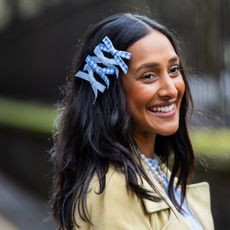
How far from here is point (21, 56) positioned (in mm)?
11719

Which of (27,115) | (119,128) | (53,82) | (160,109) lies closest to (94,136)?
(119,128)

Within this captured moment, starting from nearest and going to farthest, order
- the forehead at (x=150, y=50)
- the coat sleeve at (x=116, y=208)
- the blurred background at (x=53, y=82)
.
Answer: the coat sleeve at (x=116, y=208), the forehead at (x=150, y=50), the blurred background at (x=53, y=82)

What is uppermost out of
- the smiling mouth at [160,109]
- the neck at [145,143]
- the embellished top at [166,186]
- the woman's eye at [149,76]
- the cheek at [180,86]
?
the woman's eye at [149,76]

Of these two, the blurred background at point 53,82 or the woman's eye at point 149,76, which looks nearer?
the woman's eye at point 149,76

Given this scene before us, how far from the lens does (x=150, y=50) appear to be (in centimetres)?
295

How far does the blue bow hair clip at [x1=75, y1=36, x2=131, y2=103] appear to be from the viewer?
2959mm

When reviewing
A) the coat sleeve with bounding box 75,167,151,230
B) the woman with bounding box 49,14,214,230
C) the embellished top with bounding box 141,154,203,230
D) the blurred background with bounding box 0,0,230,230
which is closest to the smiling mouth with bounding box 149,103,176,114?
the woman with bounding box 49,14,214,230

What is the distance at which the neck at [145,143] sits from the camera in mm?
3160

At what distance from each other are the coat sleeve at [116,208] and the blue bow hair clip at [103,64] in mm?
405

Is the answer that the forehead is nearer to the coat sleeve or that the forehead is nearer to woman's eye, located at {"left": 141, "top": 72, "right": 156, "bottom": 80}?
woman's eye, located at {"left": 141, "top": 72, "right": 156, "bottom": 80}

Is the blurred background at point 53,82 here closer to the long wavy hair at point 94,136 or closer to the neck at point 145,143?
the neck at point 145,143

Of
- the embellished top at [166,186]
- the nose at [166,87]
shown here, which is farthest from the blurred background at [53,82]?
the nose at [166,87]

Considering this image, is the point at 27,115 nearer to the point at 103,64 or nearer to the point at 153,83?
the point at 103,64

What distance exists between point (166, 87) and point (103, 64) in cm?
29
